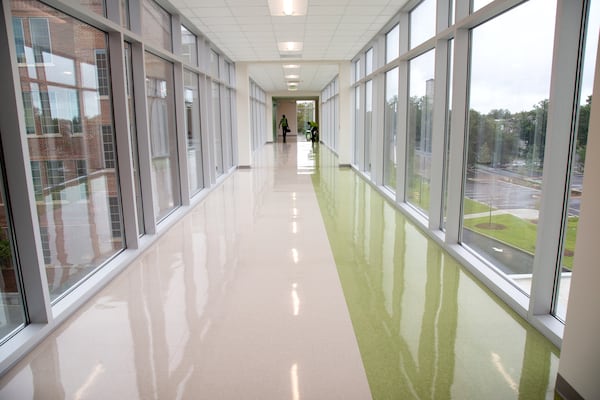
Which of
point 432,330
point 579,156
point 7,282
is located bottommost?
point 432,330

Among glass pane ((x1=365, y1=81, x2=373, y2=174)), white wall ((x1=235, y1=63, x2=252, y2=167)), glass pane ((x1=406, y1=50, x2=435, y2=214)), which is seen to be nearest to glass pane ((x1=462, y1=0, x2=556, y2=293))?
glass pane ((x1=406, y1=50, x2=435, y2=214))

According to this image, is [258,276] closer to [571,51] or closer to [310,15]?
[571,51]

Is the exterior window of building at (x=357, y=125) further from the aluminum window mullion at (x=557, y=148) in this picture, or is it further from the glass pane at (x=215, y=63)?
the aluminum window mullion at (x=557, y=148)

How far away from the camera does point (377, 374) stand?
263 cm

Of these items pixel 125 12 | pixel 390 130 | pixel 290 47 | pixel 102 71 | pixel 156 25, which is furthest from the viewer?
pixel 290 47

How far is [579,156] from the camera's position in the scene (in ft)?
9.55

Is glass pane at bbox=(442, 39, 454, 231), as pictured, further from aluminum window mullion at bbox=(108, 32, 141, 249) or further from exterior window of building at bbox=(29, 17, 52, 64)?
exterior window of building at bbox=(29, 17, 52, 64)

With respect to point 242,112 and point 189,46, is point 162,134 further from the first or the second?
point 242,112

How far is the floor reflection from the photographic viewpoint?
8.27 ft

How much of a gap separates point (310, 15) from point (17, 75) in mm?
5571

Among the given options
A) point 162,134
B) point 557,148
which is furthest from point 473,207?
point 162,134

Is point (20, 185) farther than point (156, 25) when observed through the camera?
No

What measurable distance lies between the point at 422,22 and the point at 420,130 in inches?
62.2

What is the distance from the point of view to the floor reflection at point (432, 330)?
252 cm
